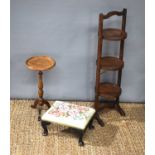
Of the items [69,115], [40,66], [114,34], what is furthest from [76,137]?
[114,34]

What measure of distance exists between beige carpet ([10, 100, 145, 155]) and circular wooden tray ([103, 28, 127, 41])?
3.30ft

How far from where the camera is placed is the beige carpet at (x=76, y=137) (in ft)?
9.87

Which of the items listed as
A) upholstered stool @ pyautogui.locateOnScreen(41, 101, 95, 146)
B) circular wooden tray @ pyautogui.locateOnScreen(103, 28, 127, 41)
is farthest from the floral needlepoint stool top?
circular wooden tray @ pyautogui.locateOnScreen(103, 28, 127, 41)

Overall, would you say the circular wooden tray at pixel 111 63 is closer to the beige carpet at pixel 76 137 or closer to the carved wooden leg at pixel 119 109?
the carved wooden leg at pixel 119 109

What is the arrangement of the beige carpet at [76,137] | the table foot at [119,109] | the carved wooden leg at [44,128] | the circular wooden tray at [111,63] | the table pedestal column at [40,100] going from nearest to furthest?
the beige carpet at [76,137] → the carved wooden leg at [44,128] → the circular wooden tray at [111,63] → the table pedestal column at [40,100] → the table foot at [119,109]

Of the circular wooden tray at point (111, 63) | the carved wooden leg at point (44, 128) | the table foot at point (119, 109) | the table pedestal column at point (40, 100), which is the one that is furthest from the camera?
the table foot at point (119, 109)

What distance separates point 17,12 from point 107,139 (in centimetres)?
182

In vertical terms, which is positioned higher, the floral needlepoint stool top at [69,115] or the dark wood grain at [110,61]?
the dark wood grain at [110,61]

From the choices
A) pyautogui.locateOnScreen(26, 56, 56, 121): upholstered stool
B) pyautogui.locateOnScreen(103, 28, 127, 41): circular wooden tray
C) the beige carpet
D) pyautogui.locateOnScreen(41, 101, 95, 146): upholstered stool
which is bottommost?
the beige carpet

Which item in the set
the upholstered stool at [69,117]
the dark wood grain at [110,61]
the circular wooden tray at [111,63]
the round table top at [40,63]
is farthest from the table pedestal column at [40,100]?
the circular wooden tray at [111,63]

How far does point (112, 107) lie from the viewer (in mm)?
3797

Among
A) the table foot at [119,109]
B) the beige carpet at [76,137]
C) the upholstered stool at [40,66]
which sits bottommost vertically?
the beige carpet at [76,137]

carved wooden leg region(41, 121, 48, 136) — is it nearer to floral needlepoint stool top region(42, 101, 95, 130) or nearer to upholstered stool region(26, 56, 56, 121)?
floral needlepoint stool top region(42, 101, 95, 130)

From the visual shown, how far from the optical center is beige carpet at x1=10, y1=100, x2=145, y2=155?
3.01 meters
